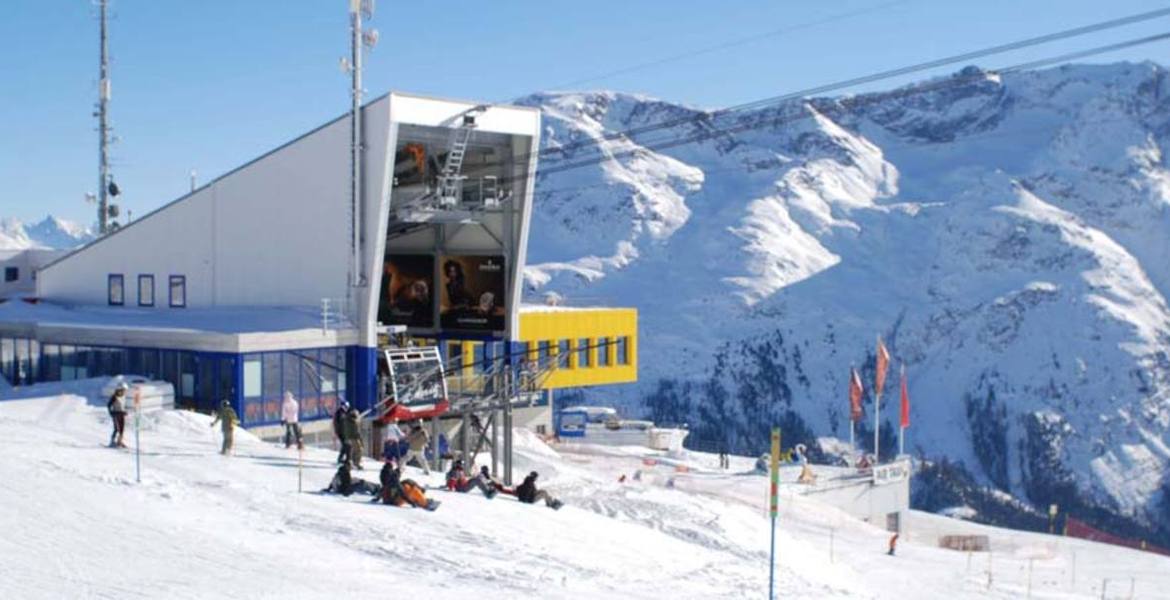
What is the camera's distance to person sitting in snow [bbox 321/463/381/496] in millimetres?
24188

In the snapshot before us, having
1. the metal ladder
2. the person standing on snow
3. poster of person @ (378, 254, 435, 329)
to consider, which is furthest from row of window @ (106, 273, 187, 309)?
the person standing on snow

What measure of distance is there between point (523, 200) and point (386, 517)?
1988 cm

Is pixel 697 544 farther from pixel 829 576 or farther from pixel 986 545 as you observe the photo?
pixel 986 545

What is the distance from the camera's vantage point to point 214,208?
A: 1588 inches

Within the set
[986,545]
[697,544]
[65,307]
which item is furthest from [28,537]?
[986,545]

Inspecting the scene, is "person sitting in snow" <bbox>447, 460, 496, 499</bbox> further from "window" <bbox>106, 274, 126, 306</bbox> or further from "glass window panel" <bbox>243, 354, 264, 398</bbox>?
"window" <bbox>106, 274, 126, 306</bbox>

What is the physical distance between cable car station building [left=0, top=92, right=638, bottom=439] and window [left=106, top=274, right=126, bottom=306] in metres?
0.05

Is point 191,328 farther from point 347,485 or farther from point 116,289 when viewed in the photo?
point 347,485

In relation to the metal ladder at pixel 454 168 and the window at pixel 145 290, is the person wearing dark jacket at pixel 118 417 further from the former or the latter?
the window at pixel 145 290

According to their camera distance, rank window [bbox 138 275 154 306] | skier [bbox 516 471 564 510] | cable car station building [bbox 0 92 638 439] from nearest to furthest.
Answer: skier [bbox 516 471 564 510] → cable car station building [bbox 0 92 638 439] → window [bbox 138 275 154 306]

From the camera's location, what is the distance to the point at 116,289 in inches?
1706

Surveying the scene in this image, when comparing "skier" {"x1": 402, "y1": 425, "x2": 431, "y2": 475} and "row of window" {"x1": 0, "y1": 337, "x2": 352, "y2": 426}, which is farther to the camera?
"row of window" {"x1": 0, "y1": 337, "x2": 352, "y2": 426}

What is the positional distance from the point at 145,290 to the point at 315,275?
7.20 m

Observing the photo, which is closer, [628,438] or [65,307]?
[65,307]
